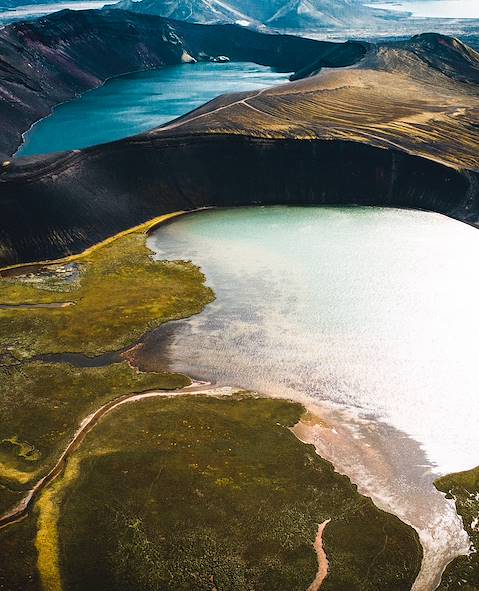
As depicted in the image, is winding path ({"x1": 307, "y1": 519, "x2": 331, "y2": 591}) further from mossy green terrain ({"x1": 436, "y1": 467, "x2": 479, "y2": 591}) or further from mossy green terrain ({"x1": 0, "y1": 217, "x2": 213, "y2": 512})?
mossy green terrain ({"x1": 0, "y1": 217, "x2": 213, "y2": 512})

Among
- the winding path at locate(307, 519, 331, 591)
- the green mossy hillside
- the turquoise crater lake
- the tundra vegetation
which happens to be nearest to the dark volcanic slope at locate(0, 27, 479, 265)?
the green mossy hillside

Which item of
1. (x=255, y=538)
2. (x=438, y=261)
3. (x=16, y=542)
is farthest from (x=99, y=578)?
(x=438, y=261)

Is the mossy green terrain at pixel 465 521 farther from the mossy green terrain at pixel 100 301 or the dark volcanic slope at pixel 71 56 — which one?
the dark volcanic slope at pixel 71 56

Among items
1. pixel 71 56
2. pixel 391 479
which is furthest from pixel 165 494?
pixel 71 56

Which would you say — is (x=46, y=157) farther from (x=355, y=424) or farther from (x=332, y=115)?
(x=355, y=424)

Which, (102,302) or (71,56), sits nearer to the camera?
(102,302)

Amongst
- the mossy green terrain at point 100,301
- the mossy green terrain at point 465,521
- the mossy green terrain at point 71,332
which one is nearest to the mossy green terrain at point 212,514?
the mossy green terrain at point 465,521

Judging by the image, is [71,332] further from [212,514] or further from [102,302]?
[212,514]
